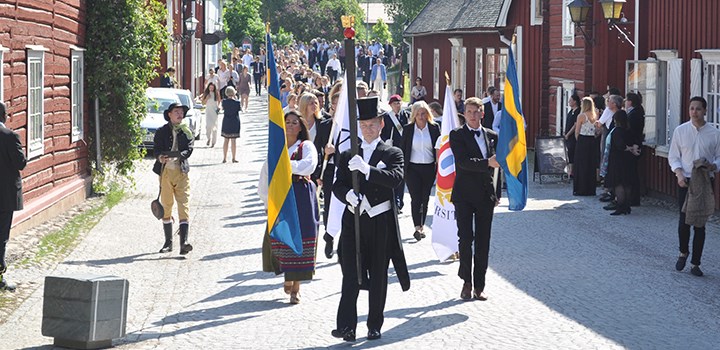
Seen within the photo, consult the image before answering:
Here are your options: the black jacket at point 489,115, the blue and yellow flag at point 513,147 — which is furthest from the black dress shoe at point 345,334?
the black jacket at point 489,115

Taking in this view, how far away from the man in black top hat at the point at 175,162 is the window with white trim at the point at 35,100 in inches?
114

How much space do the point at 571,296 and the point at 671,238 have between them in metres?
4.62

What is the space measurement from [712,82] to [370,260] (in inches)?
405

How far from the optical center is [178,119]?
14.3 m

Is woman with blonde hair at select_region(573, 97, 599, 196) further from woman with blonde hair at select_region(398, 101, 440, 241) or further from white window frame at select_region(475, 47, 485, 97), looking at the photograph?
white window frame at select_region(475, 47, 485, 97)

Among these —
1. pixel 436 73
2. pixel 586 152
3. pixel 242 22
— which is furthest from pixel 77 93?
pixel 242 22

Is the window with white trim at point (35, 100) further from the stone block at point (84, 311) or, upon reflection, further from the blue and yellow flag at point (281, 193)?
the stone block at point (84, 311)

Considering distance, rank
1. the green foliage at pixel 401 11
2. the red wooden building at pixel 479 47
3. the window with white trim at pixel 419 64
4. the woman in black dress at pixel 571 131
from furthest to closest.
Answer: the green foliage at pixel 401 11 → the window with white trim at pixel 419 64 → the red wooden building at pixel 479 47 → the woman in black dress at pixel 571 131

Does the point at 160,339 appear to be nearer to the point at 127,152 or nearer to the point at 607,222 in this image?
the point at 607,222

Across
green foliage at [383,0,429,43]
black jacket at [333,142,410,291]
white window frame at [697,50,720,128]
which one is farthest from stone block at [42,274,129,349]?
green foliage at [383,0,429,43]

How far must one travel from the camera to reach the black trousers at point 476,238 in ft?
37.1

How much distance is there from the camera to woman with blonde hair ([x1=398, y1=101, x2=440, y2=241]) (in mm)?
14930

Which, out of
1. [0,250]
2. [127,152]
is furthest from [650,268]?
[127,152]

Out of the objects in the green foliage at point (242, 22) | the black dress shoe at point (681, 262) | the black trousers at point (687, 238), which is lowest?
the black dress shoe at point (681, 262)
